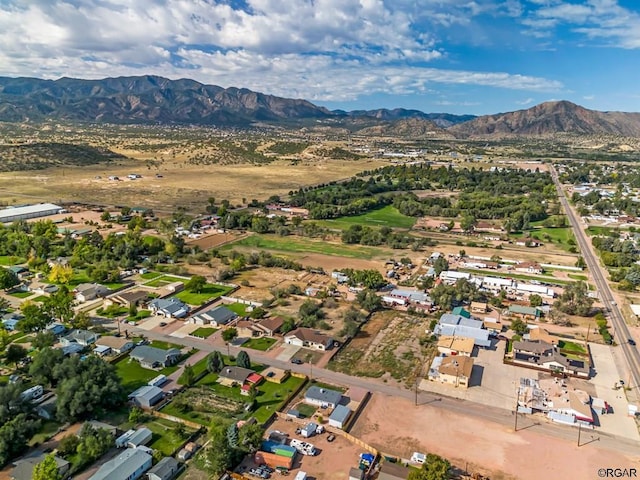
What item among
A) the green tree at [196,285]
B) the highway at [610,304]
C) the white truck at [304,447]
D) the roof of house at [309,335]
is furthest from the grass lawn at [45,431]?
the highway at [610,304]

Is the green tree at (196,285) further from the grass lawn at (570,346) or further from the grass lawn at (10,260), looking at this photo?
the grass lawn at (570,346)

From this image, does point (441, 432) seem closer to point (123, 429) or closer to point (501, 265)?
point (123, 429)

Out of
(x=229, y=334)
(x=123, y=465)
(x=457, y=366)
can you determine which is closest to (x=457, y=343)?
(x=457, y=366)

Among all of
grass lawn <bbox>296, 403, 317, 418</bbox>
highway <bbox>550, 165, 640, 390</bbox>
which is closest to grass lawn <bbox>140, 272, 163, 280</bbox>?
grass lawn <bbox>296, 403, 317, 418</bbox>

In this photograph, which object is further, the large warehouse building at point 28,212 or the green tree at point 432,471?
the large warehouse building at point 28,212

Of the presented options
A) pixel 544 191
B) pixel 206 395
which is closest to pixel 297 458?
pixel 206 395
